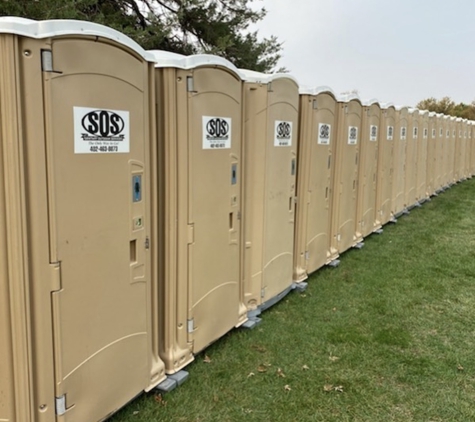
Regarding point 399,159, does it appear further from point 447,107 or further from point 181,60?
point 447,107

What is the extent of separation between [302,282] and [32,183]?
3788mm

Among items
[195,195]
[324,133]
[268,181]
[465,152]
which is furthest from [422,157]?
[195,195]

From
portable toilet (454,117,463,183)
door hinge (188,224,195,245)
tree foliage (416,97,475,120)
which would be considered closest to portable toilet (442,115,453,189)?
portable toilet (454,117,463,183)

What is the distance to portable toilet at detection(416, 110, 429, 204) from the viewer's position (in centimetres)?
1077

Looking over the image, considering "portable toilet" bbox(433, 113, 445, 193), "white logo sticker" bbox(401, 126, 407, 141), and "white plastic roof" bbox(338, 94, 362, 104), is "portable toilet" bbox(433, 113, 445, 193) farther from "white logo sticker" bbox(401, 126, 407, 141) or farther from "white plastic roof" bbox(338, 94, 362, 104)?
"white plastic roof" bbox(338, 94, 362, 104)

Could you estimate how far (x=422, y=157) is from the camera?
11219 millimetres

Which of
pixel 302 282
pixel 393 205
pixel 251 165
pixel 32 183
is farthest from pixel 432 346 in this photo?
pixel 393 205

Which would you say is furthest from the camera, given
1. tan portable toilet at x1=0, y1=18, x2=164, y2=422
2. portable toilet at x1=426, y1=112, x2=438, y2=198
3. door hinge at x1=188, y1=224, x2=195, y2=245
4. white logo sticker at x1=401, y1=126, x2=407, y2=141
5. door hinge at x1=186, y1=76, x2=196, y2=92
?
portable toilet at x1=426, y1=112, x2=438, y2=198

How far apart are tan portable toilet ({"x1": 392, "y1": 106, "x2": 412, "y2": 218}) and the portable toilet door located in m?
3.35

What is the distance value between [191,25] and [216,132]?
8492mm

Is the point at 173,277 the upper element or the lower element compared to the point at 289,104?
lower

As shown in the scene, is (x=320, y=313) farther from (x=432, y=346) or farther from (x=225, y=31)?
(x=225, y=31)

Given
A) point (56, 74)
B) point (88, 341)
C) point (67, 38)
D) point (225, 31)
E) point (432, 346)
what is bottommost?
point (432, 346)

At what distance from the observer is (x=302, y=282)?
553 centimetres
